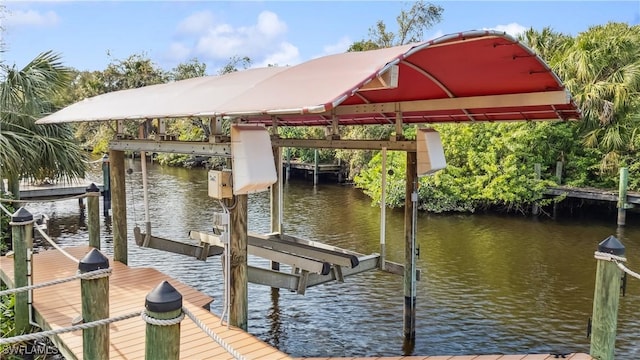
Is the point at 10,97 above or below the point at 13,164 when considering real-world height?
above

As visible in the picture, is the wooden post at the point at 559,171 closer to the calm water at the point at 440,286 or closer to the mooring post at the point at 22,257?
the calm water at the point at 440,286

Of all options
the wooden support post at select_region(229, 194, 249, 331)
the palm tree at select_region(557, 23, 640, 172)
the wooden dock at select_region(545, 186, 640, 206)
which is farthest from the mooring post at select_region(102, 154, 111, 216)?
the palm tree at select_region(557, 23, 640, 172)

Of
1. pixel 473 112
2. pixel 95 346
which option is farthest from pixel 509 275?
pixel 95 346

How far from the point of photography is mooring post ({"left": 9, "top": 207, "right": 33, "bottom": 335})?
503 centimetres

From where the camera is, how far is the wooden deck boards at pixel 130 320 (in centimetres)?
423

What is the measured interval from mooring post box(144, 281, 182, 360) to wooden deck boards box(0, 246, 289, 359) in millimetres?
1727

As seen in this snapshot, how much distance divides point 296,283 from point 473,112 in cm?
302

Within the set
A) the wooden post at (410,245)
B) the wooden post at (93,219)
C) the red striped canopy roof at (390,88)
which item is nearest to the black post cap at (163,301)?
the red striped canopy roof at (390,88)

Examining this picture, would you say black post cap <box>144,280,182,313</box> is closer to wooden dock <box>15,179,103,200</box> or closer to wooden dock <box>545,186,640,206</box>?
wooden dock <box>15,179,103,200</box>

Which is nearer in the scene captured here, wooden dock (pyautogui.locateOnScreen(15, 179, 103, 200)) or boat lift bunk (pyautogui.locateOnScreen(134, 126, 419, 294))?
boat lift bunk (pyautogui.locateOnScreen(134, 126, 419, 294))

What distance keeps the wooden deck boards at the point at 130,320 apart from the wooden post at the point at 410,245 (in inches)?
78.2

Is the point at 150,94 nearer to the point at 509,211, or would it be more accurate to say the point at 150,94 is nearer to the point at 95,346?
the point at 95,346

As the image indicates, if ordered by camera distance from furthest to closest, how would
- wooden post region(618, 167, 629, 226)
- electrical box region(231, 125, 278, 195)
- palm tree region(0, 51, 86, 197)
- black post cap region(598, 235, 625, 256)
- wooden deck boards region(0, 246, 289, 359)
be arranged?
wooden post region(618, 167, 629, 226) < palm tree region(0, 51, 86, 197) < wooden deck boards region(0, 246, 289, 359) < electrical box region(231, 125, 278, 195) < black post cap region(598, 235, 625, 256)

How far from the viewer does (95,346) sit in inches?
138
